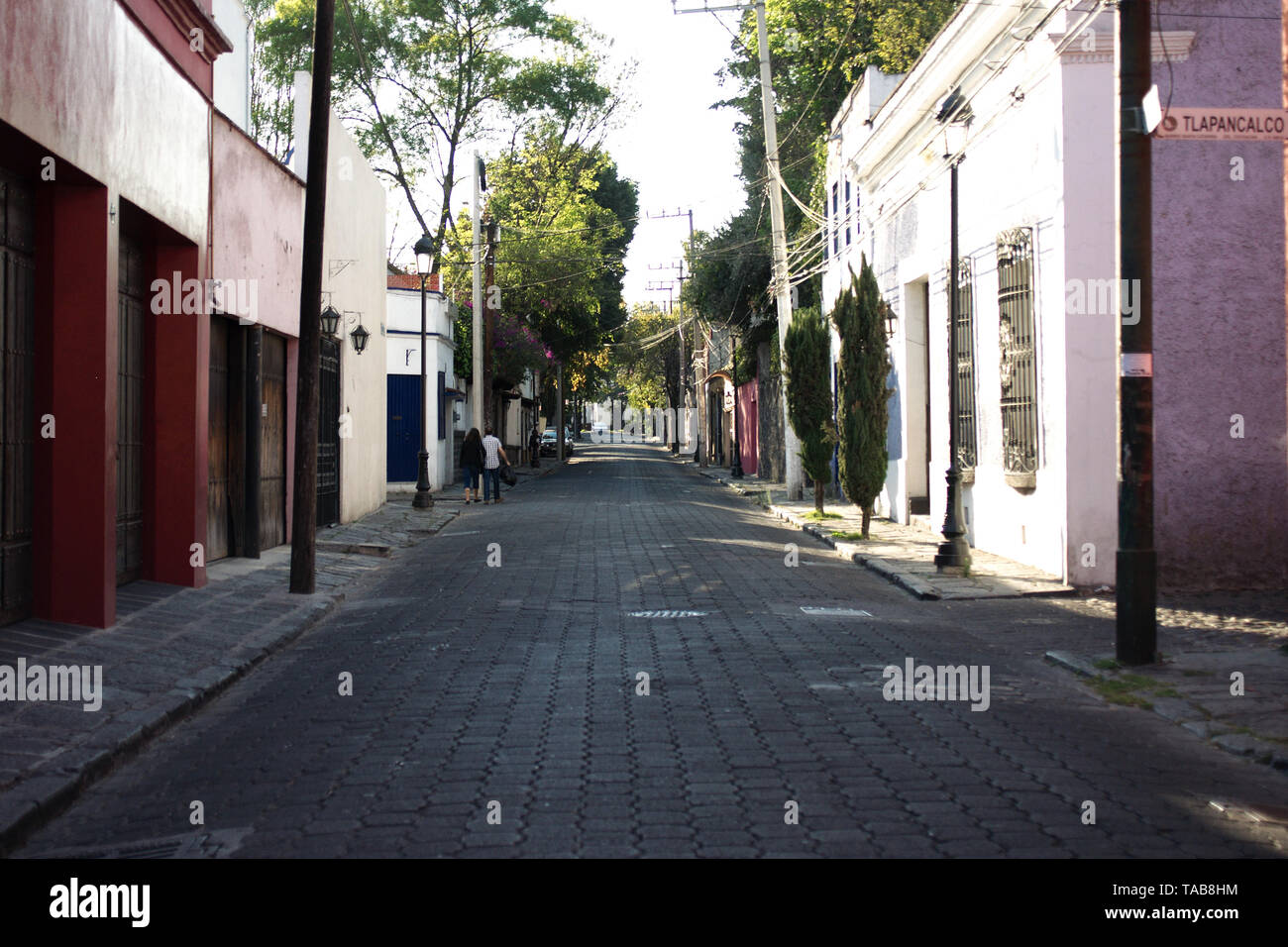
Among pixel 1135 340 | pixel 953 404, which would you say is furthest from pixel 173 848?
pixel 953 404

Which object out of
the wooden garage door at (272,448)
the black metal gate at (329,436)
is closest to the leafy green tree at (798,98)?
the black metal gate at (329,436)

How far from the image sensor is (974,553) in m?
15.9

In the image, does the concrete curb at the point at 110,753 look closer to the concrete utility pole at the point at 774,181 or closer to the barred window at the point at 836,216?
the concrete utility pole at the point at 774,181

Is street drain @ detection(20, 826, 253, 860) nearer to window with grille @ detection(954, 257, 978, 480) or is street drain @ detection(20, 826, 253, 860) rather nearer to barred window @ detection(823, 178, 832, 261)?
window with grille @ detection(954, 257, 978, 480)

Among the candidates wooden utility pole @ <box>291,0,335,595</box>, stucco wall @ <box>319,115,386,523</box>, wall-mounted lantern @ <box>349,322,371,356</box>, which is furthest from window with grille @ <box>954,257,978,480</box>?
wall-mounted lantern @ <box>349,322,371,356</box>

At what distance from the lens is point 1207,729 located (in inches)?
266

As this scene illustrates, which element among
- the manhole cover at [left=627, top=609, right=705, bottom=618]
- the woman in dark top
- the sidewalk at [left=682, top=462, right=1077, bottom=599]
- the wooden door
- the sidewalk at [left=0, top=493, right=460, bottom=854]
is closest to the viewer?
the sidewalk at [left=0, top=493, right=460, bottom=854]

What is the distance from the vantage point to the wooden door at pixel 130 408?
446 inches

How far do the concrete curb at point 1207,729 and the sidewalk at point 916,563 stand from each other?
396 centimetres

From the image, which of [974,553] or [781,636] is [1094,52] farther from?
[781,636]

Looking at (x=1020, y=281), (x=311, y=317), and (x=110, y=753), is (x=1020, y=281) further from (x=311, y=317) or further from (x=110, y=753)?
(x=110, y=753)

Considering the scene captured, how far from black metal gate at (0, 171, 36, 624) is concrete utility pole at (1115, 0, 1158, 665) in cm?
763

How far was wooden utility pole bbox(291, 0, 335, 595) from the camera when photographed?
466 inches
